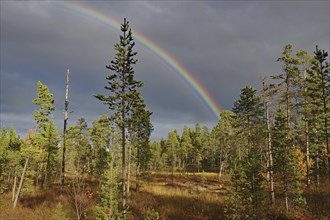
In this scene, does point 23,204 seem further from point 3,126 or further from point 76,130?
point 3,126

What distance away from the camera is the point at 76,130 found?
193ft

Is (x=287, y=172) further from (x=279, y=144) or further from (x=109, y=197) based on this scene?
(x=109, y=197)

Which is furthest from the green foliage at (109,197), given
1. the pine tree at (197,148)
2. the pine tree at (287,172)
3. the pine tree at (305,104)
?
the pine tree at (197,148)

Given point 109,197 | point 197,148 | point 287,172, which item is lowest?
point 109,197

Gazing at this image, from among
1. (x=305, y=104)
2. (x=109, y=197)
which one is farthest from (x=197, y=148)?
(x=109, y=197)

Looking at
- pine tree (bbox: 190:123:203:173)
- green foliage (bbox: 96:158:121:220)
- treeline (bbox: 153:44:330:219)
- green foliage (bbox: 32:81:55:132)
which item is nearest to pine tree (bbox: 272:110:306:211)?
treeline (bbox: 153:44:330:219)

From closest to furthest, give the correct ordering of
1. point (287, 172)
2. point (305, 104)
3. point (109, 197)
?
1. point (109, 197)
2. point (287, 172)
3. point (305, 104)

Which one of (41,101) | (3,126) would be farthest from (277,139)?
(3,126)

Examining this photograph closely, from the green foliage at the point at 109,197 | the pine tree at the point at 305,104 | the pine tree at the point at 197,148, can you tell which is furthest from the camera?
the pine tree at the point at 197,148

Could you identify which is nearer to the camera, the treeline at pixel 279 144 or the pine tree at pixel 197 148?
the treeline at pixel 279 144

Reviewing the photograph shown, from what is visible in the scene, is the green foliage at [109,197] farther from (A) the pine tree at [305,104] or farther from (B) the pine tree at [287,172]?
(A) the pine tree at [305,104]

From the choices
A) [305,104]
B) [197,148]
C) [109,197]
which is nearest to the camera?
[109,197]

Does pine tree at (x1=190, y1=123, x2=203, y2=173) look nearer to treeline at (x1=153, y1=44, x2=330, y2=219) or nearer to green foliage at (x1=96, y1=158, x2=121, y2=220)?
treeline at (x1=153, y1=44, x2=330, y2=219)

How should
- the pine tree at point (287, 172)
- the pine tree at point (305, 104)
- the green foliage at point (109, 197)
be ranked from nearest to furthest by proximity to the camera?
the green foliage at point (109, 197) → the pine tree at point (287, 172) → the pine tree at point (305, 104)
